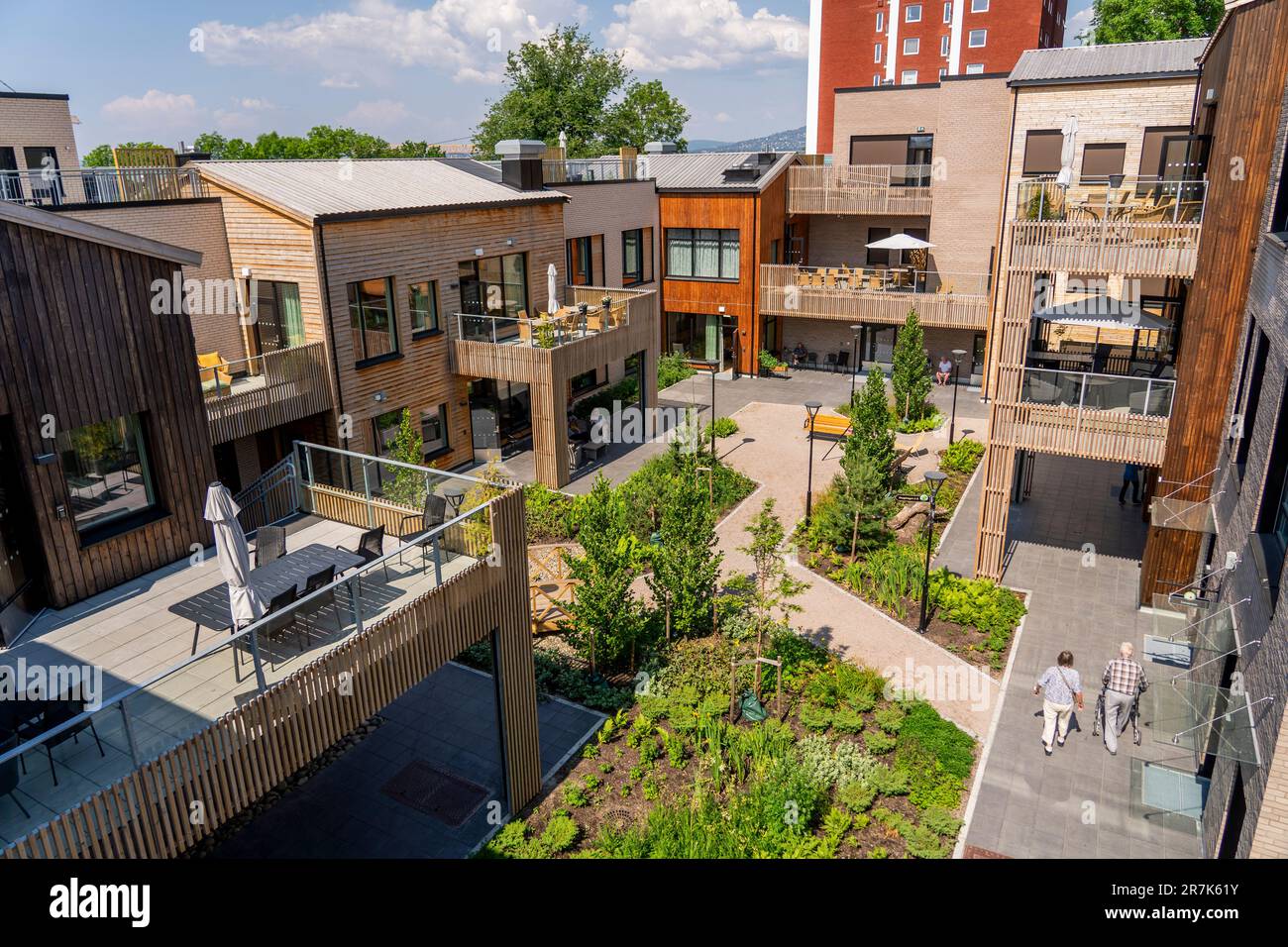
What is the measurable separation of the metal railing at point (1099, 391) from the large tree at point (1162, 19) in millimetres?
34160

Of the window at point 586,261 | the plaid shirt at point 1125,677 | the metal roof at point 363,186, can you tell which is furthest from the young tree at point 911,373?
the plaid shirt at point 1125,677

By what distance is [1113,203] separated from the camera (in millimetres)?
16688

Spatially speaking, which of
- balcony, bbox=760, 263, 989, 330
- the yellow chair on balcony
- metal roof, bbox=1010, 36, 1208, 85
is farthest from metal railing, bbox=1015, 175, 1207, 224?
the yellow chair on balcony

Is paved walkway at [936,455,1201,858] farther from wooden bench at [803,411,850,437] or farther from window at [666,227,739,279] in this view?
window at [666,227,739,279]

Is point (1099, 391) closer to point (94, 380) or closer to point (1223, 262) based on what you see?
point (1223, 262)

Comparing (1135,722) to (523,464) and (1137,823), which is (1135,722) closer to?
(1137,823)

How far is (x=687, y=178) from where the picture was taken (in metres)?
34.4

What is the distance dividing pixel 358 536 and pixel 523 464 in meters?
12.1

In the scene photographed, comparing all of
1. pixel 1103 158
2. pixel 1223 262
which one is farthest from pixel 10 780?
pixel 1103 158

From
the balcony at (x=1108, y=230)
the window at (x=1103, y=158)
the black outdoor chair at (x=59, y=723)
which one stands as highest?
the window at (x=1103, y=158)

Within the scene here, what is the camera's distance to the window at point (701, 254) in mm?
33469

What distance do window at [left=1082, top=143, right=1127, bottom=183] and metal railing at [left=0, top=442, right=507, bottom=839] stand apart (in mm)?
24102

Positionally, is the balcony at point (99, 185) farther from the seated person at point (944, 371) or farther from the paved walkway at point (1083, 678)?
the seated person at point (944, 371)
